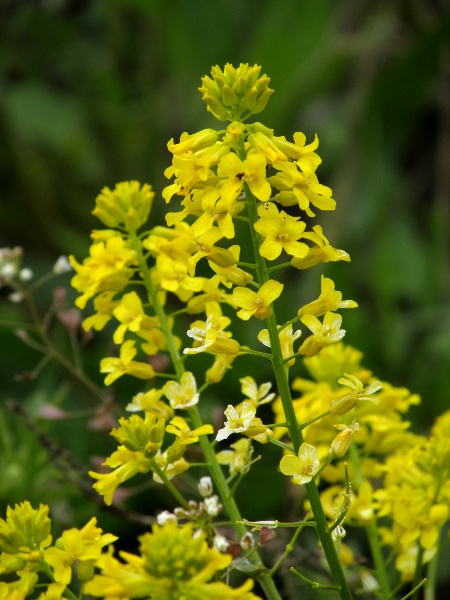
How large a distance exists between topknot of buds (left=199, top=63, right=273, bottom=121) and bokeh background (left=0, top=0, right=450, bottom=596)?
1215 mm

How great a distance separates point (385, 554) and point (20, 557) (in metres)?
0.85

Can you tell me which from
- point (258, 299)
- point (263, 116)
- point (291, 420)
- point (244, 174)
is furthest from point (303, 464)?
point (263, 116)

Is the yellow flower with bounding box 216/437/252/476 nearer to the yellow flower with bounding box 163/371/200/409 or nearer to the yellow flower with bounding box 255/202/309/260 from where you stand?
the yellow flower with bounding box 163/371/200/409

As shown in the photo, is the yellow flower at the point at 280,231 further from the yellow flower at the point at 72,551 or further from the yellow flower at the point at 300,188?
the yellow flower at the point at 72,551

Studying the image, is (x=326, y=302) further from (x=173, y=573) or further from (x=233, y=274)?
(x=173, y=573)

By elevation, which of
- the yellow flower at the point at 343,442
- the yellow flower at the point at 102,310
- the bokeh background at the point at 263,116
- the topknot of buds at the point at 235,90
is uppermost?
the bokeh background at the point at 263,116

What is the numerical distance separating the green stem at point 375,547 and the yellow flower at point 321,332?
0.27 metres

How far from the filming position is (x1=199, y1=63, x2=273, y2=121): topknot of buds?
2.13ft

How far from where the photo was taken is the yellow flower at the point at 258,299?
611mm

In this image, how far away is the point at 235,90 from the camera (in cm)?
65

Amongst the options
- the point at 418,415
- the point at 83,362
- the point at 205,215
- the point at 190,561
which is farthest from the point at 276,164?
the point at 418,415

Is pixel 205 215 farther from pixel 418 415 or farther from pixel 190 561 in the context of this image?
pixel 418 415

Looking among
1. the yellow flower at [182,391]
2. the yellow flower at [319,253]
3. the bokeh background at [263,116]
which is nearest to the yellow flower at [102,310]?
the yellow flower at [182,391]

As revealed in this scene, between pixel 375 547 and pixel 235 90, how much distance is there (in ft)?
1.69
